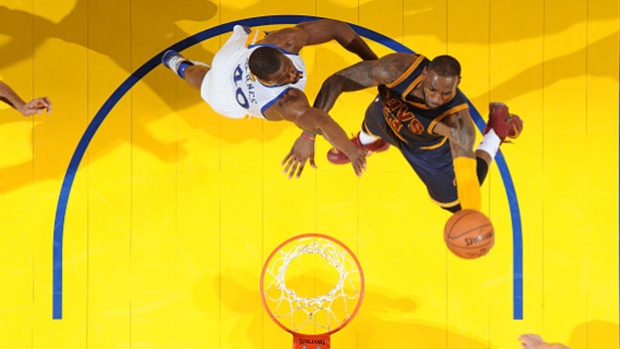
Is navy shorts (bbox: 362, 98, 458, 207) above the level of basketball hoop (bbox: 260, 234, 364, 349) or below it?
above

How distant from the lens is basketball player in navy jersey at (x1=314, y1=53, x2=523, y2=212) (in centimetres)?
384

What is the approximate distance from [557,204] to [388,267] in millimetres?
1313

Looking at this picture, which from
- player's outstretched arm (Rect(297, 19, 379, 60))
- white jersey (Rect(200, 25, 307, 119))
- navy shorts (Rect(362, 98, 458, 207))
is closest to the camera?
white jersey (Rect(200, 25, 307, 119))

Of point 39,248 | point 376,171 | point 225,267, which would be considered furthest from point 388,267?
point 39,248

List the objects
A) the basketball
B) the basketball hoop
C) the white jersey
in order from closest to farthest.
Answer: the basketball < the white jersey < the basketball hoop

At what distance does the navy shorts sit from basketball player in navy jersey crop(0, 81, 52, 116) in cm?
218

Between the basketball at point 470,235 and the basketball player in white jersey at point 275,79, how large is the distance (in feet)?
2.37

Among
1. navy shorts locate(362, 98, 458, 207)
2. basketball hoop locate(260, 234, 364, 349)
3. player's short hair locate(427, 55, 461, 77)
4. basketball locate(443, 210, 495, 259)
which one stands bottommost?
basketball hoop locate(260, 234, 364, 349)

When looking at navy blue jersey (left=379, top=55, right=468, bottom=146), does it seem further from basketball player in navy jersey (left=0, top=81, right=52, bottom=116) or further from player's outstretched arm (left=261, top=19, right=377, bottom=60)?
basketball player in navy jersey (left=0, top=81, right=52, bottom=116)

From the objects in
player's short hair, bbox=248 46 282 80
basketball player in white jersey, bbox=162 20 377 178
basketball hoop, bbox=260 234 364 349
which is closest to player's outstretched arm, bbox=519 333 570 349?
basketball hoop, bbox=260 234 364 349

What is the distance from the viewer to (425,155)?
4.30 metres

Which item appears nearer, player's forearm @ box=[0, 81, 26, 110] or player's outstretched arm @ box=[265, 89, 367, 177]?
player's outstretched arm @ box=[265, 89, 367, 177]

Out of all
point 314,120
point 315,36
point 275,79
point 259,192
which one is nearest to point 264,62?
point 275,79

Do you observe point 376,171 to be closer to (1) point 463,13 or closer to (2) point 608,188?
(1) point 463,13
